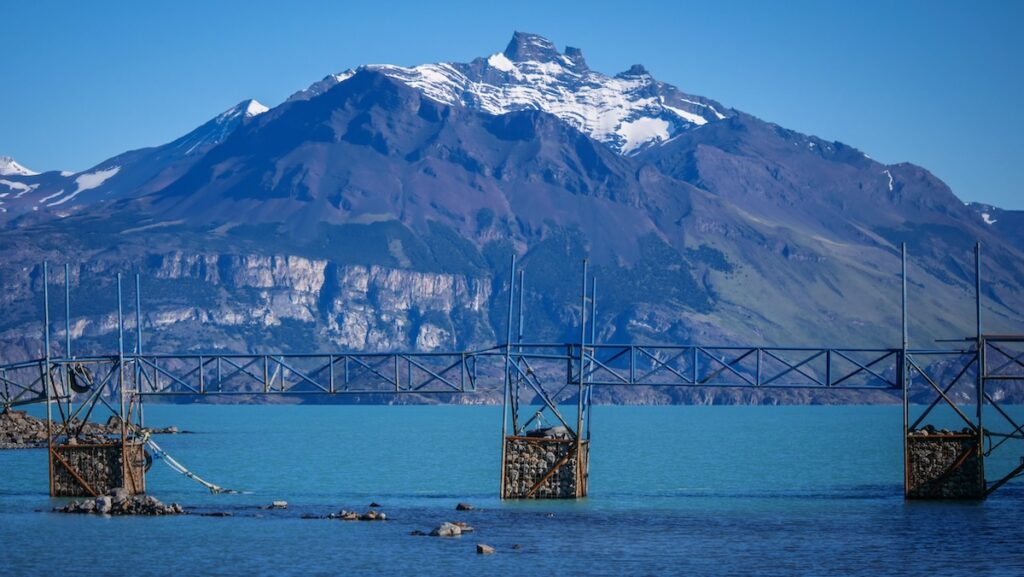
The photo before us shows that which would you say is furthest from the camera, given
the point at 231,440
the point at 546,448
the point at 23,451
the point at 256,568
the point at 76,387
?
the point at 231,440

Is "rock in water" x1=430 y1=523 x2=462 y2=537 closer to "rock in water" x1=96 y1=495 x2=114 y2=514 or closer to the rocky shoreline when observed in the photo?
"rock in water" x1=96 y1=495 x2=114 y2=514

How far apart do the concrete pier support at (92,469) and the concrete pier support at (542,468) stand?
660 inches

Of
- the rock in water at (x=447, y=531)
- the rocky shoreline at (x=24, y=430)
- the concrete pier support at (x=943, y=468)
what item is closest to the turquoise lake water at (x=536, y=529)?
the rock in water at (x=447, y=531)

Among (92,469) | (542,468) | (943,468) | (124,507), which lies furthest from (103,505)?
(943,468)

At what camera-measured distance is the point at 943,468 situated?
225 ft

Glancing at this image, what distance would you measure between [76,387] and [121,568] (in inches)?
1034

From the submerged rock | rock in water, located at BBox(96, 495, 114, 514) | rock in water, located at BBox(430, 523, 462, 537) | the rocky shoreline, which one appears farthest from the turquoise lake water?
the rocky shoreline

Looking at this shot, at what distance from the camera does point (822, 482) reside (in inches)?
3720

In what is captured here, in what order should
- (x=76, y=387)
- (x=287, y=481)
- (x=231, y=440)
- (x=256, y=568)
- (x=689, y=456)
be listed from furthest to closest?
Answer: (x=231, y=440) < (x=689, y=456) < (x=287, y=481) < (x=76, y=387) < (x=256, y=568)

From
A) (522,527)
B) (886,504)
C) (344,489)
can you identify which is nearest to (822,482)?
(886,504)

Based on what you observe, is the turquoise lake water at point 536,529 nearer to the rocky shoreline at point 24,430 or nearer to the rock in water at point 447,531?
the rock in water at point 447,531

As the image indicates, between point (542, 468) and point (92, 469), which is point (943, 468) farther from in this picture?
point (92, 469)

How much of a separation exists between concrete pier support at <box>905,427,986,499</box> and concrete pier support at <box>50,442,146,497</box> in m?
33.9

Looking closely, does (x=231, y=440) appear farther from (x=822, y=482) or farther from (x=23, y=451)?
(x=822, y=482)
